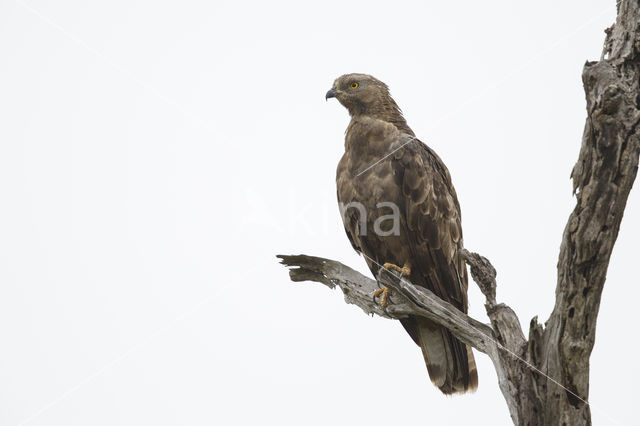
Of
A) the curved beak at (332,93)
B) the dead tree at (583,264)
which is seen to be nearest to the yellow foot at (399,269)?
the dead tree at (583,264)

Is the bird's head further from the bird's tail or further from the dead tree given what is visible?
the dead tree

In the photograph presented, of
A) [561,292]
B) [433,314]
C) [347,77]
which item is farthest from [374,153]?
[561,292]

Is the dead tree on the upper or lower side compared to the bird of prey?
lower

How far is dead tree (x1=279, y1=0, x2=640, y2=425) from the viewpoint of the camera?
11.3ft

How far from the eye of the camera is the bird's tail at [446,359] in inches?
241

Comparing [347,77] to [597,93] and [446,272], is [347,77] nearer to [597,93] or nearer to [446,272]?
[446,272]

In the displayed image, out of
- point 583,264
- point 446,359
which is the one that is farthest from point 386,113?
point 583,264

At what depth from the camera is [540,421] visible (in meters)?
4.00

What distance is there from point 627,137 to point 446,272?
2.91 metres

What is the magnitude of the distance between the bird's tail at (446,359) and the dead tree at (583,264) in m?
1.66

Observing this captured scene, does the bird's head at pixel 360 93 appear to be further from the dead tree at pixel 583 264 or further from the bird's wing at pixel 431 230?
the dead tree at pixel 583 264

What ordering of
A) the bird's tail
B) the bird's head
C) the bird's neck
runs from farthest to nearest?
the bird's head, the bird's neck, the bird's tail

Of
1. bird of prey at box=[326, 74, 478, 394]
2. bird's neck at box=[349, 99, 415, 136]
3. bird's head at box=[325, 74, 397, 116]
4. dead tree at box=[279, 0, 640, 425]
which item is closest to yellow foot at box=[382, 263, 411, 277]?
bird of prey at box=[326, 74, 478, 394]

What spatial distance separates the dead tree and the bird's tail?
166 cm
